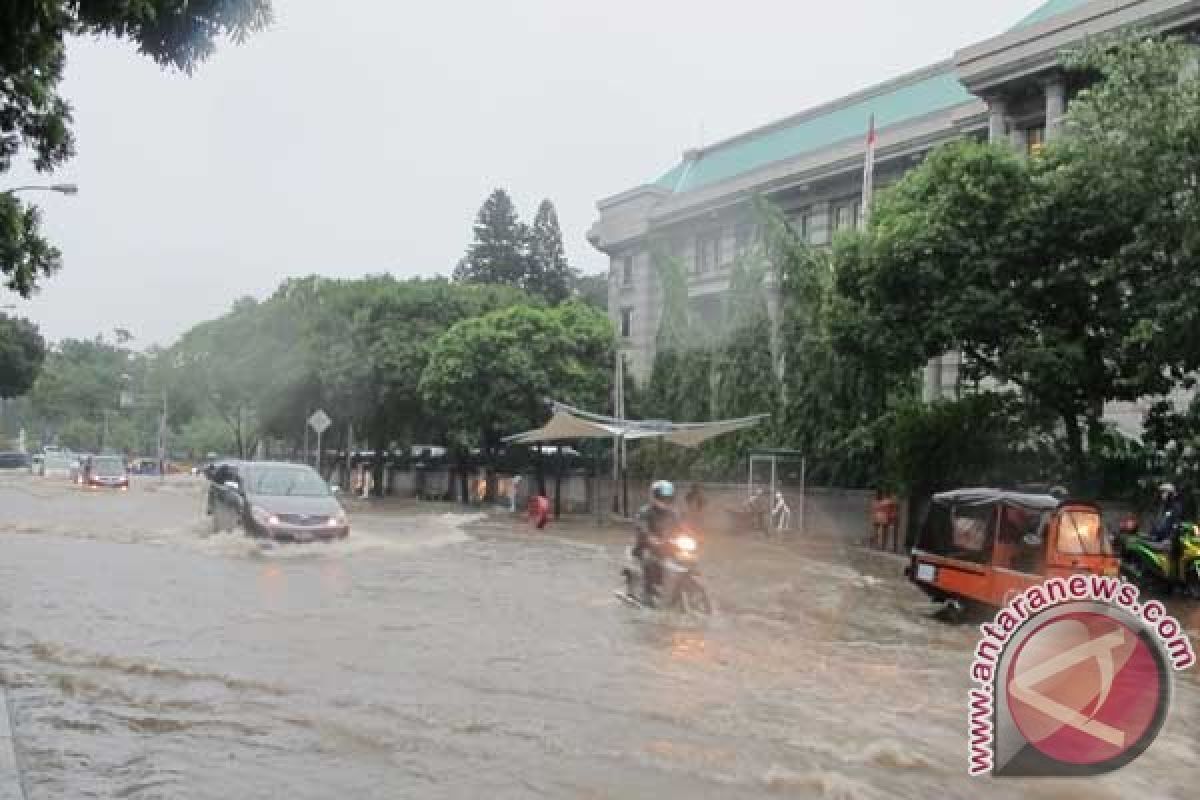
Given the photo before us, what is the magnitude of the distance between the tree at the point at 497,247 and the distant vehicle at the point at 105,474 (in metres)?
34.6

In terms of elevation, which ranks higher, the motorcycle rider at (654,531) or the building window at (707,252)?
the building window at (707,252)

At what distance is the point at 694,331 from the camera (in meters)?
37.3

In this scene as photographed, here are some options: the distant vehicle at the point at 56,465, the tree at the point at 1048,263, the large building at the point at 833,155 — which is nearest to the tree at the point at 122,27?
the tree at the point at 1048,263

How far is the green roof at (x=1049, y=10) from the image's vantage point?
99.7ft

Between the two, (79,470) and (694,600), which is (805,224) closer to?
(694,600)

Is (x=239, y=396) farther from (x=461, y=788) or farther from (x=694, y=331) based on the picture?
(x=461, y=788)

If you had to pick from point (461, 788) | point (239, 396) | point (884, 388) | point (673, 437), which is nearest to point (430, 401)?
point (673, 437)

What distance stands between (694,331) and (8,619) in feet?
88.8

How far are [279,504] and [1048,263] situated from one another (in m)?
13.3

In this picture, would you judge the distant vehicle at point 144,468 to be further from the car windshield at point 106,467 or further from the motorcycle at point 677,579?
the motorcycle at point 677,579

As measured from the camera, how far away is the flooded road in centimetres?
675

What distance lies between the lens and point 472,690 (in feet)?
30.0

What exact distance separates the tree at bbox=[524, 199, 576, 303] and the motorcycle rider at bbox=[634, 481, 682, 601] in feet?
218

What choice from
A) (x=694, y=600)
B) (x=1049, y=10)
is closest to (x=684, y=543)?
(x=694, y=600)
